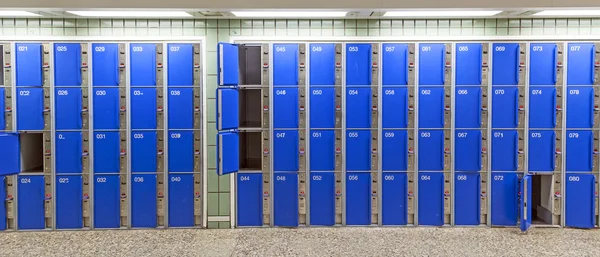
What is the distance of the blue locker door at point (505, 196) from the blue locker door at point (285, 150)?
7.42 feet

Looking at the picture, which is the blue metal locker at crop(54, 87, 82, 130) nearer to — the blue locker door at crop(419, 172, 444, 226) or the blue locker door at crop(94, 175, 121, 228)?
the blue locker door at crop(94, 175, 121, 228)

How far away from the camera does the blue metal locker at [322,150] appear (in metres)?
5.18

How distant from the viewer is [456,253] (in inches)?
173

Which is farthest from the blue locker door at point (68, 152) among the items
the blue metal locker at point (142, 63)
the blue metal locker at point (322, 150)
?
the blue metal locker at point (322, 150)

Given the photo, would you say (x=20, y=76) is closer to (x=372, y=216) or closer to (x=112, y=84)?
(x=112, y=84)

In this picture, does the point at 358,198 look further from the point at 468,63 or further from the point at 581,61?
the point at 581,61

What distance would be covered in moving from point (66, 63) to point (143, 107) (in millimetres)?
955

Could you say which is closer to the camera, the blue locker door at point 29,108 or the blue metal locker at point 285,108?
the blue locker door at point 29,108

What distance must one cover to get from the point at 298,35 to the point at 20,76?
3.06 m

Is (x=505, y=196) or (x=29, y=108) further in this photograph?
(x=505, y=196)

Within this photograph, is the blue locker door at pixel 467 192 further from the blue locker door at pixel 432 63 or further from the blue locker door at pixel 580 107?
the blue locker door at pixel 580 107

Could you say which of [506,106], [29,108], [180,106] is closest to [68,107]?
[29,108]

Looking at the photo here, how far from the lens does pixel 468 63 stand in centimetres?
509

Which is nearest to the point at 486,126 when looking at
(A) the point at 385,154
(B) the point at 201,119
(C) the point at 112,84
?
(A) the point at 385,154
